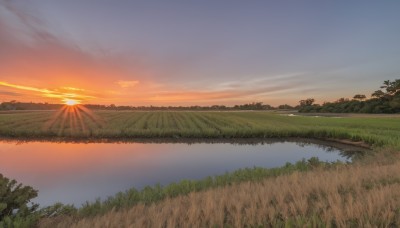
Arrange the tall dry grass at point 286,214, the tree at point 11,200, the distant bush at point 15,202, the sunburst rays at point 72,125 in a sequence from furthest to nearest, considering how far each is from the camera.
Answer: the sunburst rays at point 72,125 → the tree at point 11,200 → the distant bush at point 15,202 → the tall dry grass at point 286,214

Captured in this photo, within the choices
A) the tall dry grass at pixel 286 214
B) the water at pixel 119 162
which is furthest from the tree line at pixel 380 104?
the tall dry grass at pixel 286 214

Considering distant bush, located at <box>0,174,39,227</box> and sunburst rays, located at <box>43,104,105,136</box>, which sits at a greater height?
distant bush, located at <box>0,174,39,227</box>

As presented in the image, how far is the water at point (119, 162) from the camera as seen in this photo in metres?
10.9

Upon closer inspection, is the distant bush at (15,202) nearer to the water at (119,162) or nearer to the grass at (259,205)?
the grass at (259,205)

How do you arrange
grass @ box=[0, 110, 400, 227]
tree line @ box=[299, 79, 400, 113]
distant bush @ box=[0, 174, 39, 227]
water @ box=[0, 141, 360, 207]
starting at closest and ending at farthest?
grass @ box=[0, 110, 400, 227] → distant bush @ box=[0, 174, 39, 227] → water @ box=[0, 141, 360, 207] → tree line @ box=[299, 79, 400, 113]

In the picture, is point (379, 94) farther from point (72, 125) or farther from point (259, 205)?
point (259, 205)

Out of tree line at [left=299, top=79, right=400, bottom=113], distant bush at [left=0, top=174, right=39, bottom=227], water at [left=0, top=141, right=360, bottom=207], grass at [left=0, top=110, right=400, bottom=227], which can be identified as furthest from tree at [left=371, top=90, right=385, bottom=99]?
distant bush at [left=0, top=174, right=39, bottom=227]

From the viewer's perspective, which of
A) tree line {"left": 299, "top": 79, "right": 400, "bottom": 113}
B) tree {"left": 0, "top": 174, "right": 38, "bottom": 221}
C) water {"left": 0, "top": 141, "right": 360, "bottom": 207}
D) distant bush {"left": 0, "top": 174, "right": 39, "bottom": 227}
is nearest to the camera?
distant bush {"left": 0, "top": 174, "right": 39, "bottom": 227}

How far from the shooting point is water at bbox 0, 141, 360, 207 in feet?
35.8

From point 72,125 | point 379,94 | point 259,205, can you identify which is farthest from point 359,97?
point 259,205

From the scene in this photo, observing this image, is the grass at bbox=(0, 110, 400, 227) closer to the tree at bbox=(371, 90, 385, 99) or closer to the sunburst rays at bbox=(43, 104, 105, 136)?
the sunburst rays at bbox=(43, 104, 105, 136)

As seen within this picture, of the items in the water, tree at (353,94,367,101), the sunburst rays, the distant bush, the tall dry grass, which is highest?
tree at (353,94,367,101)

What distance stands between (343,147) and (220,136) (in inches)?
406

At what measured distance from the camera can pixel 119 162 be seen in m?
15.2
